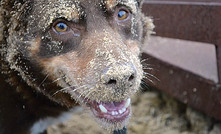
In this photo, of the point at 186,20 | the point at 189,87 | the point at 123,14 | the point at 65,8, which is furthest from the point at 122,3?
the point at 189,87

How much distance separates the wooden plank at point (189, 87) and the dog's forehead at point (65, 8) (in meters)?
1.52

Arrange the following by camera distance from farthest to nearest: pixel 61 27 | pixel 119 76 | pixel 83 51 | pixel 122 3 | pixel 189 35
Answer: pixel 189 35
pixel 122 3
pixel 61 27
pixel 83 51
pixel 119 76

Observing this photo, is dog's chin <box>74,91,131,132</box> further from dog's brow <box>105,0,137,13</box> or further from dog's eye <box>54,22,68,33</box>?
dog's brow <box>105,0,137,13</box>

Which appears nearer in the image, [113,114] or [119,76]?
[119,76]

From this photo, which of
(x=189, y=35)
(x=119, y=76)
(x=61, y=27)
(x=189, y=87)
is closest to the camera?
(x=119, y=76)

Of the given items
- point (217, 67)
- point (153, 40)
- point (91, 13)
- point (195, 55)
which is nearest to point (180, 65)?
point (195, 55)

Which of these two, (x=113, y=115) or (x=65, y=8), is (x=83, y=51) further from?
(x=113, y=115)

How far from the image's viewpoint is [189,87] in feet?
14.7

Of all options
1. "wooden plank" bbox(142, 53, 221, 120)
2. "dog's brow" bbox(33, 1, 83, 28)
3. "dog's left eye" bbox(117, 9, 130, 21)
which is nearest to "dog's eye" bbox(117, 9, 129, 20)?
"dog's left eye" bbox(117, 9, 130, 21)

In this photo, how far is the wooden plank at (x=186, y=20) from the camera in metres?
4.03

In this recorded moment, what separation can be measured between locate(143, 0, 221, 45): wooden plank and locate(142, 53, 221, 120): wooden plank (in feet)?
1.32

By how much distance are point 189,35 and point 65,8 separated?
1.73 meters

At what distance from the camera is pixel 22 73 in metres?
3.52

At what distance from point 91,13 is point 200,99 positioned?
1807 millimetres
